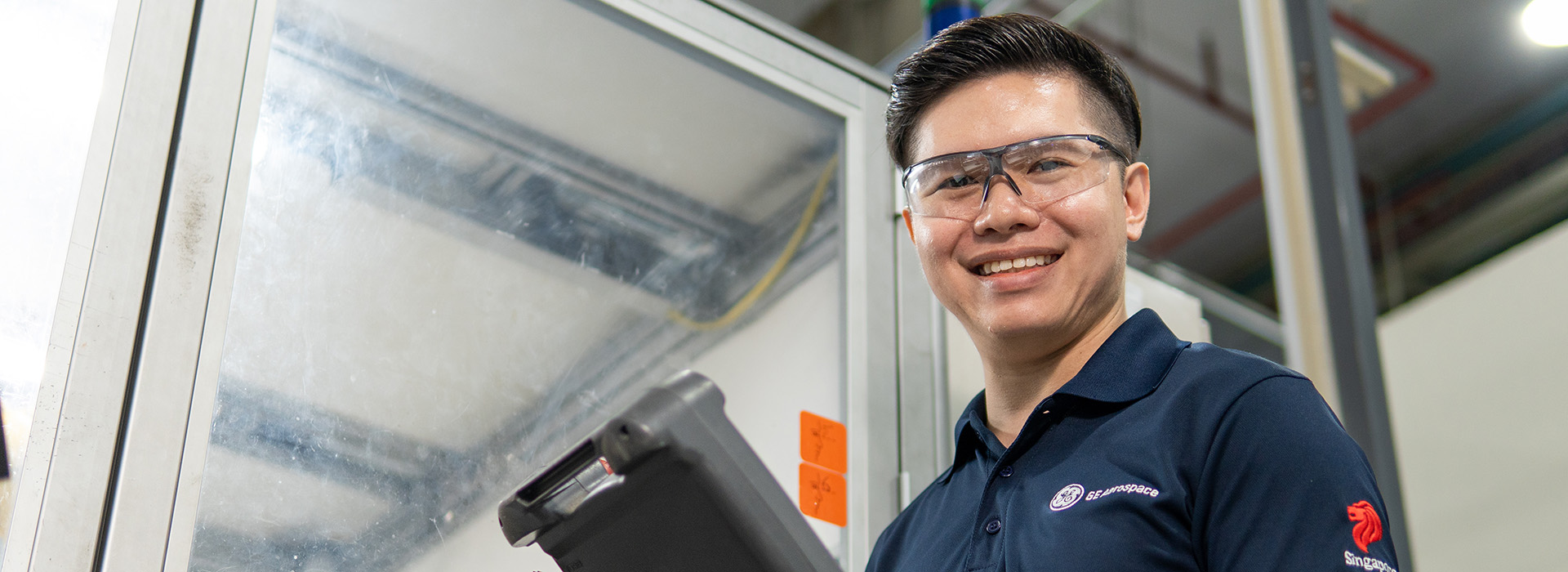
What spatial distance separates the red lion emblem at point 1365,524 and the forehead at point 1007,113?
1.33 feet

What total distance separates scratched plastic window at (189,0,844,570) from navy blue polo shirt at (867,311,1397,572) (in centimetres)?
45

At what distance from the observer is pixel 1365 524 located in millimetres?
740

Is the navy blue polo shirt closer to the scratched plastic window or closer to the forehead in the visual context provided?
the forehead

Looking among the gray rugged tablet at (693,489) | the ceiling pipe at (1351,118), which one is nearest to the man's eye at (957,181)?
the gray rugged tablet at (693,489)

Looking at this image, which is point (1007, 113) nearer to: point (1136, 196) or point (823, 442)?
point (1136, 196)

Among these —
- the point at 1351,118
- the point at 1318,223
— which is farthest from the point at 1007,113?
the point at 1351,118

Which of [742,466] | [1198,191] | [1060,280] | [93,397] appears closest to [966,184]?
[1060,280]

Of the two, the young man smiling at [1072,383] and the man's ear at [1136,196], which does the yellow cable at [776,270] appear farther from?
the man's ear at [1136,196]

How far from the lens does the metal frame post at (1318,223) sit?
219 centimetres

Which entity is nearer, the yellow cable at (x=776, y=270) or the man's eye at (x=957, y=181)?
the man's eye at (x=957, y=181)

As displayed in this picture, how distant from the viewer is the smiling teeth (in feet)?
3.31

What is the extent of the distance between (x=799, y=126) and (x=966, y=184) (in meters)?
0.57

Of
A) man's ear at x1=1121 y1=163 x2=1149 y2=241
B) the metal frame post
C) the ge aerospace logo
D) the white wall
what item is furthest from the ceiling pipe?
the ge aerospace logo

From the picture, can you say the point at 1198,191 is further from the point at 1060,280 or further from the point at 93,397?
the point at 93,397
